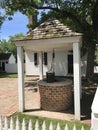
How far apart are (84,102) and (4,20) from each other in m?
12.8

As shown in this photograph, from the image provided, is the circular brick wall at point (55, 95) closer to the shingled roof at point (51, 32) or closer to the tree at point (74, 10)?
the shingled roof at point (51, 32)

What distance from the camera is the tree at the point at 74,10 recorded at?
68.1 ft

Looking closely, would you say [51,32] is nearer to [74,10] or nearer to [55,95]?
[55,95]

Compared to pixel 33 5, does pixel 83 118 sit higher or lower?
lower

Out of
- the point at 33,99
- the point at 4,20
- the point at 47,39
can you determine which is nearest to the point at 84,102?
the point at 33,99

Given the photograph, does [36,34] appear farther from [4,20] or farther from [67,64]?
[67,64]

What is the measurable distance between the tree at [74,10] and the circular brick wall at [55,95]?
1112 cm

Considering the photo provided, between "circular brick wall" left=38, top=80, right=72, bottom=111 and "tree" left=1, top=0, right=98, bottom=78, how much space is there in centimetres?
1112

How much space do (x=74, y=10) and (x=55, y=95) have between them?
13765 millimetres

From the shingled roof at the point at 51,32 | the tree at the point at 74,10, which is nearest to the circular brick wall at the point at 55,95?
the shingled roof at the point at 51,32

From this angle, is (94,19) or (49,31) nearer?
(49,31)

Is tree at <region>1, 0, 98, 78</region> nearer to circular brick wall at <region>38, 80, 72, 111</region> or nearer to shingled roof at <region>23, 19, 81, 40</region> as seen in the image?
shingled roof at <region>23, 19, 81, 40</region>

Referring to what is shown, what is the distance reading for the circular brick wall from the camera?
428 inches

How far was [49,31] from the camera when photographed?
10.6 meters
